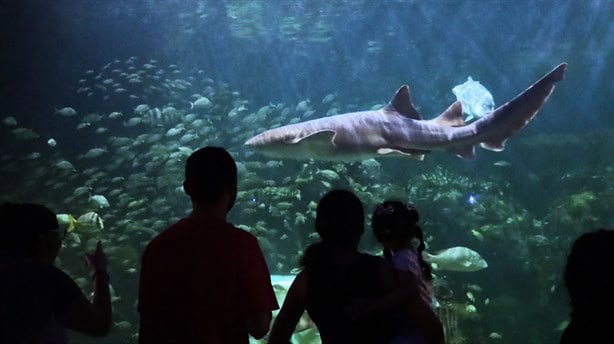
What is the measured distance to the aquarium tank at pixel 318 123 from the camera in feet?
30.7

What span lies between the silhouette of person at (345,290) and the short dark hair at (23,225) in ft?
3.87

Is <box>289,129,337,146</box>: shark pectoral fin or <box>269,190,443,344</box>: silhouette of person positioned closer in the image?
<box>269,190,443,344</box>: silhouette of person

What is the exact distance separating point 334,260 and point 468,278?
28.8 feet

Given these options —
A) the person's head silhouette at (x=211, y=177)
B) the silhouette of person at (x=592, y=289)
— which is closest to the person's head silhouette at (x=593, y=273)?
the silhouette of person at (x=592, y=289)

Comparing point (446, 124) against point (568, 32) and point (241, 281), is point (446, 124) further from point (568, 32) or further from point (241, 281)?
point (568, 32)

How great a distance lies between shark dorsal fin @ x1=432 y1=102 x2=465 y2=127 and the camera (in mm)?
5188

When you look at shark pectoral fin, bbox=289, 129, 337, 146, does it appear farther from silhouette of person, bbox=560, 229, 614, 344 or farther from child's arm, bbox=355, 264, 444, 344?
silhouette of person, bbox=560, 229, 614, 344

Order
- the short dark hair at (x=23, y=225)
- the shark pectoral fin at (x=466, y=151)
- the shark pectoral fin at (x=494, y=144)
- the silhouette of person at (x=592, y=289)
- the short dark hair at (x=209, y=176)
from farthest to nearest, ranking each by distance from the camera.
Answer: the shark pectoral fin at (x=466, y=151)
the shark pectoral fin at (x=494, y=144)
the short dark hair at (x=23, y=225)
the short dark hair at (x=209, y=176)
the silhouette of person at (x=592, y=289)

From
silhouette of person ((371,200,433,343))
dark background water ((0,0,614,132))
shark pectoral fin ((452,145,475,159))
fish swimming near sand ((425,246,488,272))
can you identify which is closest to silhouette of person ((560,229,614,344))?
silhouette of person ((371,200,433,343))

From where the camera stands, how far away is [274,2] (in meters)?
19.8

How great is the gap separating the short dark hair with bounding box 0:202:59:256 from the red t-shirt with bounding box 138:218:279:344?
0.69 m

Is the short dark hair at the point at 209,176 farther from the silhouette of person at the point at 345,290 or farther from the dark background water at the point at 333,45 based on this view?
the dark background water at the point at 333,45

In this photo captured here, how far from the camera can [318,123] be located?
5809mm

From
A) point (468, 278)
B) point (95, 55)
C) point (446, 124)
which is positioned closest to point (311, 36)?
point (95, 55)
